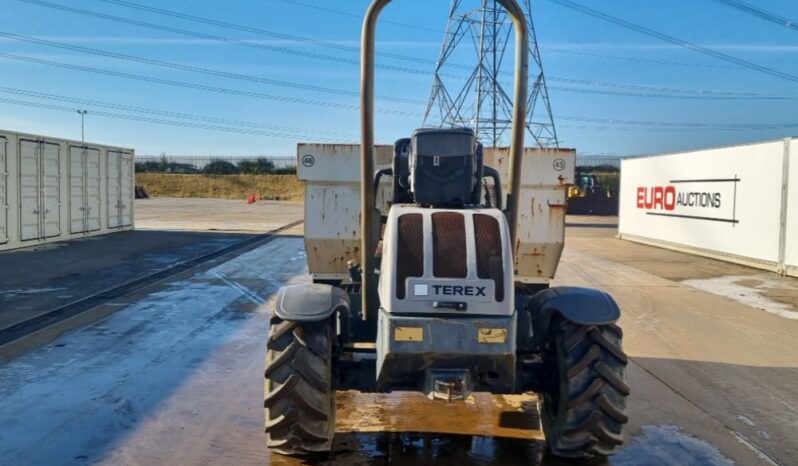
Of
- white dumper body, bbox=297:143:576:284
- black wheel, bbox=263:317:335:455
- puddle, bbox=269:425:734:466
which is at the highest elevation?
white dumper body, bbox=297:143:576:284

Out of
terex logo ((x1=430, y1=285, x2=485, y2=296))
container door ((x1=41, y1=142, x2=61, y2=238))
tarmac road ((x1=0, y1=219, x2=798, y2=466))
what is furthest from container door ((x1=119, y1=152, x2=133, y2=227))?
terex logo ((x1=430, y1=285, x2=485, y2=296))

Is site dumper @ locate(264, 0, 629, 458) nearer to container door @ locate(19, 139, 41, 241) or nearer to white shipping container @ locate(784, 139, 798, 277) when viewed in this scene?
white shipping container @ locate(784, 139, 798, 277)

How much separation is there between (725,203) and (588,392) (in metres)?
16.5

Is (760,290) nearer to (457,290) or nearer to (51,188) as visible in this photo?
(457,290)

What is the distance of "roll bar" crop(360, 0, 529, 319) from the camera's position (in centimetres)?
435

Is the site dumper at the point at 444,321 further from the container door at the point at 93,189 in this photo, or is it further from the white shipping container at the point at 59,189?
the container door at the point at 93,189

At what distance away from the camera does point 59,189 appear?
2102 centimetres

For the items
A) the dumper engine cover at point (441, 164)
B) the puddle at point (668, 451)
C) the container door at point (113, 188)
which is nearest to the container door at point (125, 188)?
the container door at point (113, 188)

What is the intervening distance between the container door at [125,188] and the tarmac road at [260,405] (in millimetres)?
16246

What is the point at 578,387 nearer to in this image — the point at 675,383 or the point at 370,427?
the point at 370,427

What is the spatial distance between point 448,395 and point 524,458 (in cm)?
124

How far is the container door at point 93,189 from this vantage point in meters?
22.9

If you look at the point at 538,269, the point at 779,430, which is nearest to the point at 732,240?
the point at 538,269

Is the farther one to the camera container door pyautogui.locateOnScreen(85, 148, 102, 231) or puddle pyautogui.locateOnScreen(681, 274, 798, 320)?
container door pyautogui.locateOnScreen(85, 148, 102, 231)
